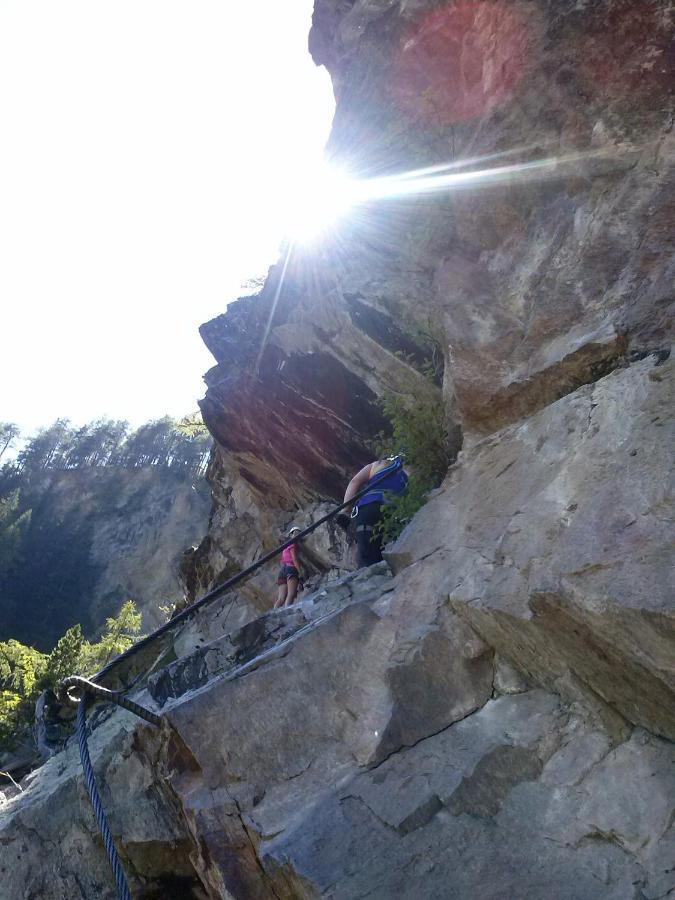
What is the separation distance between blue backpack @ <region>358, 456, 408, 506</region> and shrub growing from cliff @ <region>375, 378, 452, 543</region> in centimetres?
12

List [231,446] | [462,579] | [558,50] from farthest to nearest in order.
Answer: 1. [231,446]
2. [558,50]
3. [462,579]

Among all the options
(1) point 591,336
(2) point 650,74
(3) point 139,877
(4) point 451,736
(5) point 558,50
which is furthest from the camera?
(5) point 558,50

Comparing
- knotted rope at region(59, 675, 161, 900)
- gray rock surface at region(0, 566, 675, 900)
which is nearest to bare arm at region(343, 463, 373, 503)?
gray rock surface at region(0, 566, 675, 900)

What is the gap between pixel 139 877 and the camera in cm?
426

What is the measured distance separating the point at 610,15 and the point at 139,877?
7.71 m

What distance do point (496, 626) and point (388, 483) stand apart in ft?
9.69

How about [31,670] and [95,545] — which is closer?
[31,670]

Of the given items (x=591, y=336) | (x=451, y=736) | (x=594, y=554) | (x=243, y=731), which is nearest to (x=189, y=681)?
(x=243, y=731)

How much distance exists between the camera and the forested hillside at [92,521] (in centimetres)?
4469

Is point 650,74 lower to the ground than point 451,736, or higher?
higher

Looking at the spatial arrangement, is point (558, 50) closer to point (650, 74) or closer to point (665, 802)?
point (650, 74)

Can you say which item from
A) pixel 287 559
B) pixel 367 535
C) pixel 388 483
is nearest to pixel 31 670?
pixel 287 559

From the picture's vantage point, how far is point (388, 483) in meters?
6.04

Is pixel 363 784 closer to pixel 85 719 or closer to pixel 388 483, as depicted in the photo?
pixel 85 719
